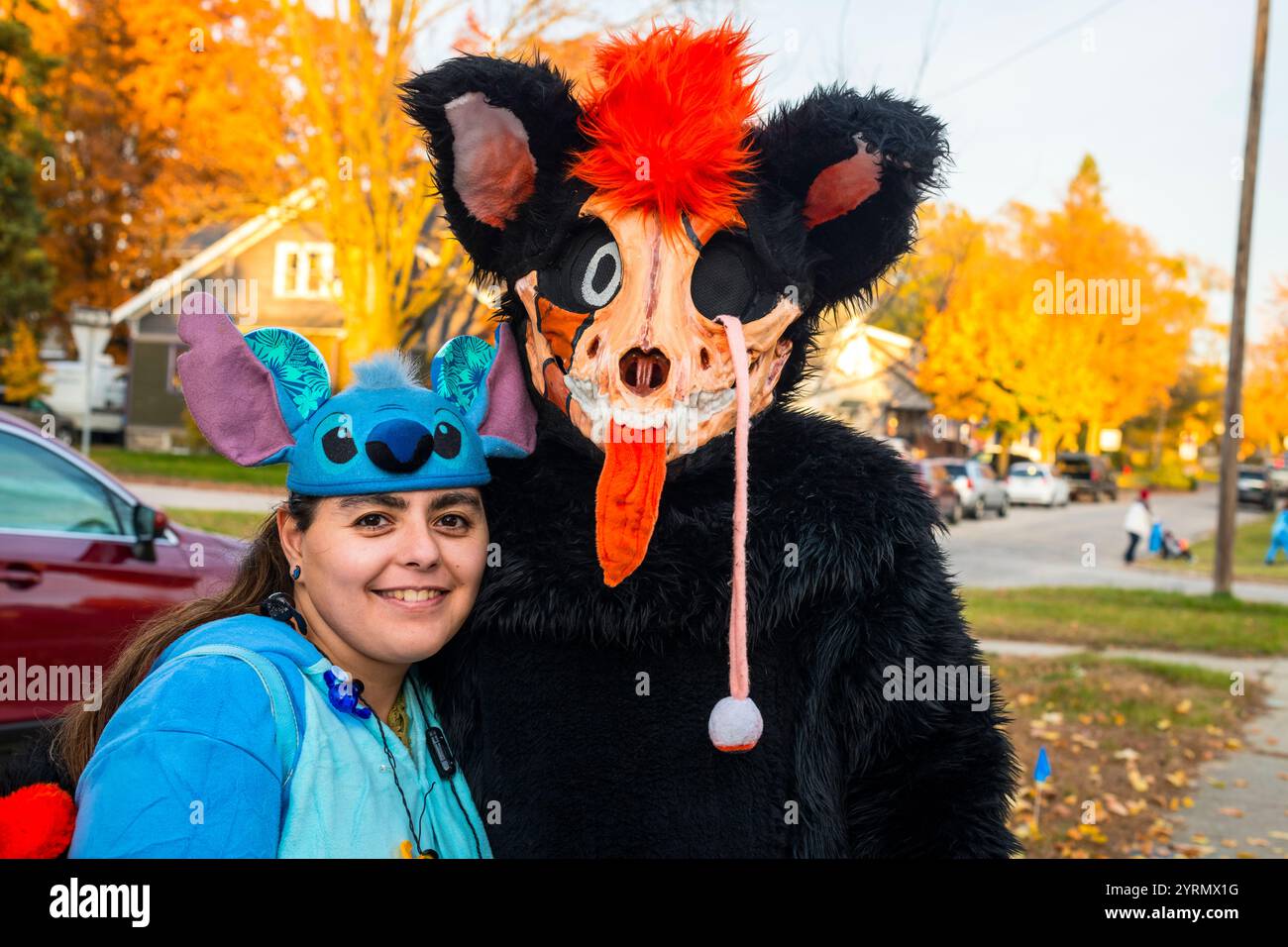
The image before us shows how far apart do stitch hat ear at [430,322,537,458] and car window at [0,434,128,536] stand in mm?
3437

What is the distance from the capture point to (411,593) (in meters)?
→ 1.87

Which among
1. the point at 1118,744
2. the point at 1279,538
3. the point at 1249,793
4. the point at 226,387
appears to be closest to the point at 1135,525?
the point at 1279,538

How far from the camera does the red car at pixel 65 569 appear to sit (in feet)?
14.6

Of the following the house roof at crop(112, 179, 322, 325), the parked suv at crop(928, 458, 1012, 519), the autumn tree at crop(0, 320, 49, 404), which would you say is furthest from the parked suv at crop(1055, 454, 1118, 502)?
the autumn tree at crop(0, 320, 49, 404)

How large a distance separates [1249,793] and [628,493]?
542 centimetres

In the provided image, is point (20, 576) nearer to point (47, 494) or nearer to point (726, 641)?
point (47, 494)

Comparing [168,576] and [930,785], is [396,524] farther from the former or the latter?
[168,576]

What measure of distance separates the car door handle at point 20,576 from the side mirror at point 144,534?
47 cm

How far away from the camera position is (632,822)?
196cm

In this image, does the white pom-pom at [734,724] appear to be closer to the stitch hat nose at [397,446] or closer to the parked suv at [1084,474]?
the stitch hat nose at [397,446]

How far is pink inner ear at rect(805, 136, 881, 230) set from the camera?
6.97 ft

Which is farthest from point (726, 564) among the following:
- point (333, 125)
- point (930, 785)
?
point (333, 125)

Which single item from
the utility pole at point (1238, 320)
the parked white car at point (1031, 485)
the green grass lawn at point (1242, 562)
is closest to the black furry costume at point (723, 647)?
the utility pole at point (1238, 320)

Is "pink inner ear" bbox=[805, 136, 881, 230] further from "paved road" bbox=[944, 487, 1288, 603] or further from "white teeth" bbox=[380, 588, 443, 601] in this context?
"paved road" bbox=[944, 487, 1288, 603]
